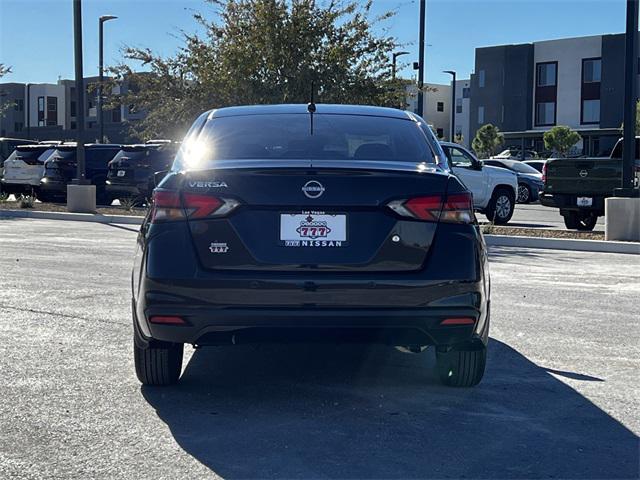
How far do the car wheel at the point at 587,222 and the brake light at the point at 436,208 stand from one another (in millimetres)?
13856

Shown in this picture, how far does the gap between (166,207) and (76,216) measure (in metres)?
16.4

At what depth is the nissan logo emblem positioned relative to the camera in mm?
4832

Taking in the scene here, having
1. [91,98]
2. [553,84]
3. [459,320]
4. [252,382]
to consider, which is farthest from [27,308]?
[91,98]

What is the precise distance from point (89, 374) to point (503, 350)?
2.80 metres

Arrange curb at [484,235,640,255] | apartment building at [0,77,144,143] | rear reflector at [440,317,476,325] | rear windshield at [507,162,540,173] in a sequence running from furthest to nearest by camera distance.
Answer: apartment building at [0,77,144,143], rear windshield at [507,162,540,173], curb at [484,235,640,255], rear reflector at [440,317,476,325]

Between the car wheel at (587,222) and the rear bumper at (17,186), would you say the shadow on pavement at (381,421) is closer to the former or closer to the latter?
the car wheel at (587,222)

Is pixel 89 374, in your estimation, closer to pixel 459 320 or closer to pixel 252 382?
pixel 252 382

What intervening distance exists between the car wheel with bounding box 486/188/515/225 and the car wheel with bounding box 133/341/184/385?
15.1 metres

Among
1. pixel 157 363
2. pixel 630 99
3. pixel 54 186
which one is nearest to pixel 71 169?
pixel 54 186

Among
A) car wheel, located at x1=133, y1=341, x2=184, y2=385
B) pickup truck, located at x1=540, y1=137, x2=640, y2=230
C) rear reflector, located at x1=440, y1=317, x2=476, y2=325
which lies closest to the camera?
rear reflector, located at x1=440, y1=317, x2=476, y2=325

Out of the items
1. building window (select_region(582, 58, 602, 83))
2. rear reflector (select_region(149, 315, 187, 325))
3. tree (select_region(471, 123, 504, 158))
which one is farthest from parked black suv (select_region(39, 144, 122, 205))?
building window (select_region(582, 58, 602, 83))

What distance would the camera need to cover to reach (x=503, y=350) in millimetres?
6629

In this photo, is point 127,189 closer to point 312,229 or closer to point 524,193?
point 524,193

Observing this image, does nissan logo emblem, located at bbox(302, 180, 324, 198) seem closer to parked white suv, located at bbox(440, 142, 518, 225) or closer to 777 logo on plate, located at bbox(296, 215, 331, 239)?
777 logo on plate, located at bbox(296, 215, 331, 239)
